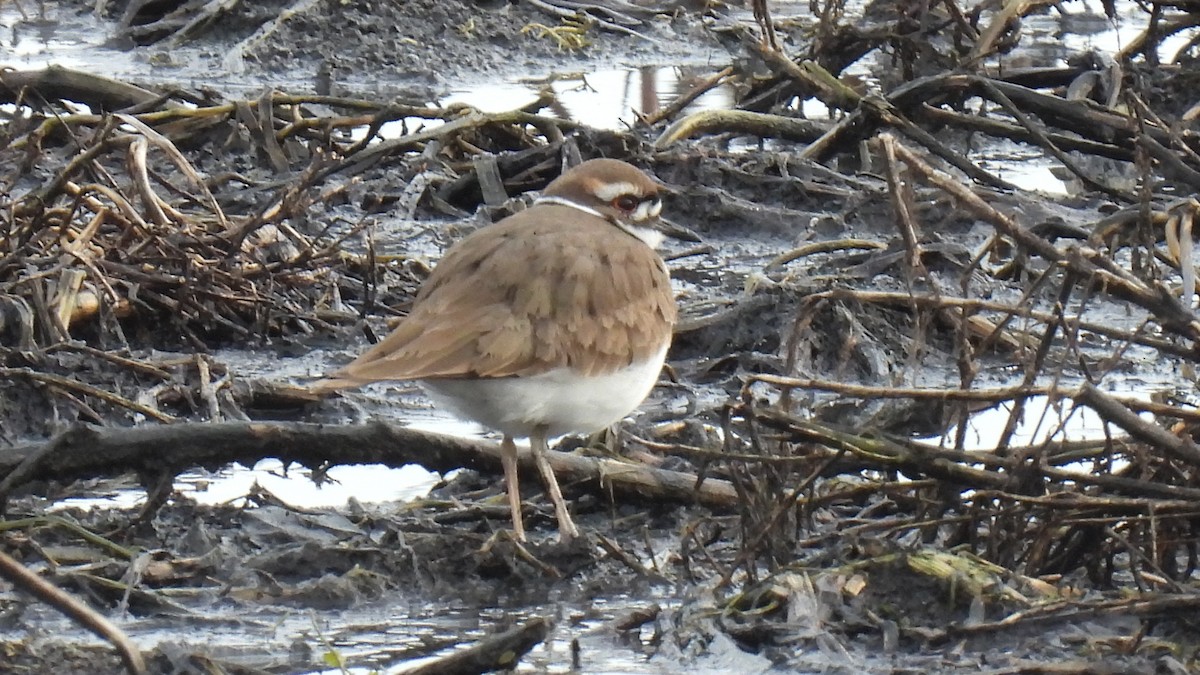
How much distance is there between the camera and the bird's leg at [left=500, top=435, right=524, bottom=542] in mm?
5031

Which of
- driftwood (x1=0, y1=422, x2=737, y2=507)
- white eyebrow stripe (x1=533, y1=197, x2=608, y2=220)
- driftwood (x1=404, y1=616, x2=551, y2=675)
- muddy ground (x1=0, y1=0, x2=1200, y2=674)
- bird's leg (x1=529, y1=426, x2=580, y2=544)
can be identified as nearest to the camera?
driftwood (x1=404, y1=616, x2=551, y2=675)

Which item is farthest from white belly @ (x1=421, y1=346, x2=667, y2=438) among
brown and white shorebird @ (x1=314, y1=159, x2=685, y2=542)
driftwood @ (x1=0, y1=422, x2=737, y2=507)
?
driftwood @ (x1=0, y1=422, x2=737, y2=507)

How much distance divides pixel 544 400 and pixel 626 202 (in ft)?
3.79

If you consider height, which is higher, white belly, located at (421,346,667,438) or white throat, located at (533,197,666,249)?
white throat, located at (533,197,666,249)

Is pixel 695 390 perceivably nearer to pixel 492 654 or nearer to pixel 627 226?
pixel 627 226

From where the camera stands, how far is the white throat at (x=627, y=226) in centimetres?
597

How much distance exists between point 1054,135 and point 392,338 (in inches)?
165

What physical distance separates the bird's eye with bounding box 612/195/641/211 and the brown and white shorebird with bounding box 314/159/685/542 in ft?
1.40

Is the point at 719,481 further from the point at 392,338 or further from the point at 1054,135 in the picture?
the point at 1054,135

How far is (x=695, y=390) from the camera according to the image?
659 cm

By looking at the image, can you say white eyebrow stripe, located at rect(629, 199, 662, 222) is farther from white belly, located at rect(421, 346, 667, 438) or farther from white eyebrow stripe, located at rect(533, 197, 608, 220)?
white belly, located at rect(421, 346, 667, 438)

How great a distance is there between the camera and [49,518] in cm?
480

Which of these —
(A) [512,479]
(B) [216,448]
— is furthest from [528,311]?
(B) [216,448]

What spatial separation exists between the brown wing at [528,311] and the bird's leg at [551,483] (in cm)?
23
